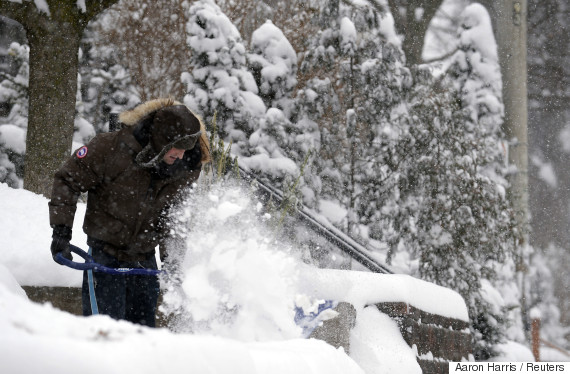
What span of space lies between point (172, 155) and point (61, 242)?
0.64 metres

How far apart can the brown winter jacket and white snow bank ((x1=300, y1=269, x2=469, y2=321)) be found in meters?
0.92

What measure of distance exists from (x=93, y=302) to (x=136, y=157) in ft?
2.30

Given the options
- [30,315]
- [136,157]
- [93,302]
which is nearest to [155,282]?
[93,302]

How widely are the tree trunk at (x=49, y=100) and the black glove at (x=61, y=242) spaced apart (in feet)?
11.4

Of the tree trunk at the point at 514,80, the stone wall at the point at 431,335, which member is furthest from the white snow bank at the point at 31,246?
the tree trunk at the point at 514,80

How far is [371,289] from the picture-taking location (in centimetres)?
448

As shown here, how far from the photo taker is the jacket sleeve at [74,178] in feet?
10.5

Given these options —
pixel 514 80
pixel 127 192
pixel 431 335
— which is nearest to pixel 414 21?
pixel 514 80

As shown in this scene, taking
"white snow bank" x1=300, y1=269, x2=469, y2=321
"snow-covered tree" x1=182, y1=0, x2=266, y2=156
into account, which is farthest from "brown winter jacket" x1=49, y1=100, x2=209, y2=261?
"snow-covered tree" x1=182, y1=0, x2=266, y2=156

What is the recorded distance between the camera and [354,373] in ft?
6.23

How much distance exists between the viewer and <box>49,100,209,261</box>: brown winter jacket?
3254 millimetres

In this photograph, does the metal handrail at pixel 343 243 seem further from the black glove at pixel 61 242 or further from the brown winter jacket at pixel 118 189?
the black glove at pixel 61 242

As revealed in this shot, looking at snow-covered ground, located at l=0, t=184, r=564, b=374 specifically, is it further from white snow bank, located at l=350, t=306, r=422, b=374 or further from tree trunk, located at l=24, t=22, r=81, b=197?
tree trunk, located at l=24, t=22, r=81, b=197

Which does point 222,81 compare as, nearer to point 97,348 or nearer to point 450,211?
point 450,211
